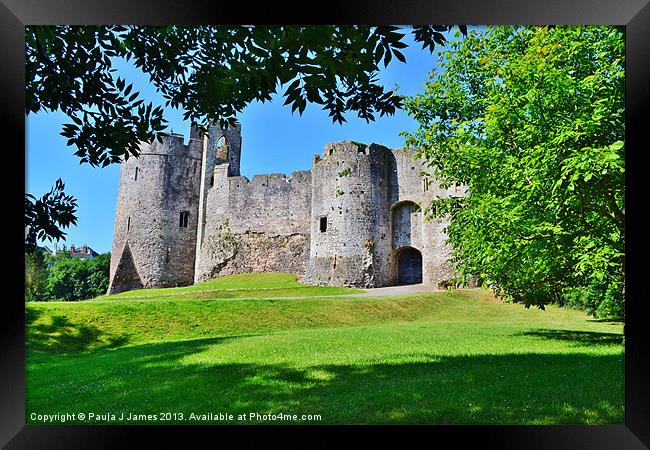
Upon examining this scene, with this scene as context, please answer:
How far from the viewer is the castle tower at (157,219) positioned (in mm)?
31812

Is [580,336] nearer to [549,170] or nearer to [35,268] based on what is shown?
[549,170]

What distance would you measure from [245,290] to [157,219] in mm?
12163

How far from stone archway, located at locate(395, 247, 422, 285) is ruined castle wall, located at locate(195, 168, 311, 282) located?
566cm

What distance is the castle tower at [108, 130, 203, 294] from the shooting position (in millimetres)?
31812

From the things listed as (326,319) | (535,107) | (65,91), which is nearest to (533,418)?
(535,107)

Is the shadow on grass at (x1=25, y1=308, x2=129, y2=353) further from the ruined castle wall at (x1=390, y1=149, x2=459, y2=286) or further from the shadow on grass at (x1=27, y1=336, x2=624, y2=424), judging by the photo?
the ruined castle wall at (x1=390, y1=149, x2=459, y2=286)

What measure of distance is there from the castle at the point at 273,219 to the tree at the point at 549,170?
614 inches

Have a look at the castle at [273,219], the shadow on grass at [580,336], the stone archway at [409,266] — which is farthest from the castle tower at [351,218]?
the shadow on grass at [580,336]

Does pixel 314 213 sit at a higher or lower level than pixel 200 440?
higher

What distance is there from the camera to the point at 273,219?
3241 centimetres

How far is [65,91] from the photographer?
6355 mm

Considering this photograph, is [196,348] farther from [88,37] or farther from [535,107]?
[535,107]

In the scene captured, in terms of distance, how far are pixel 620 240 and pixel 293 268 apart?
24.0m
